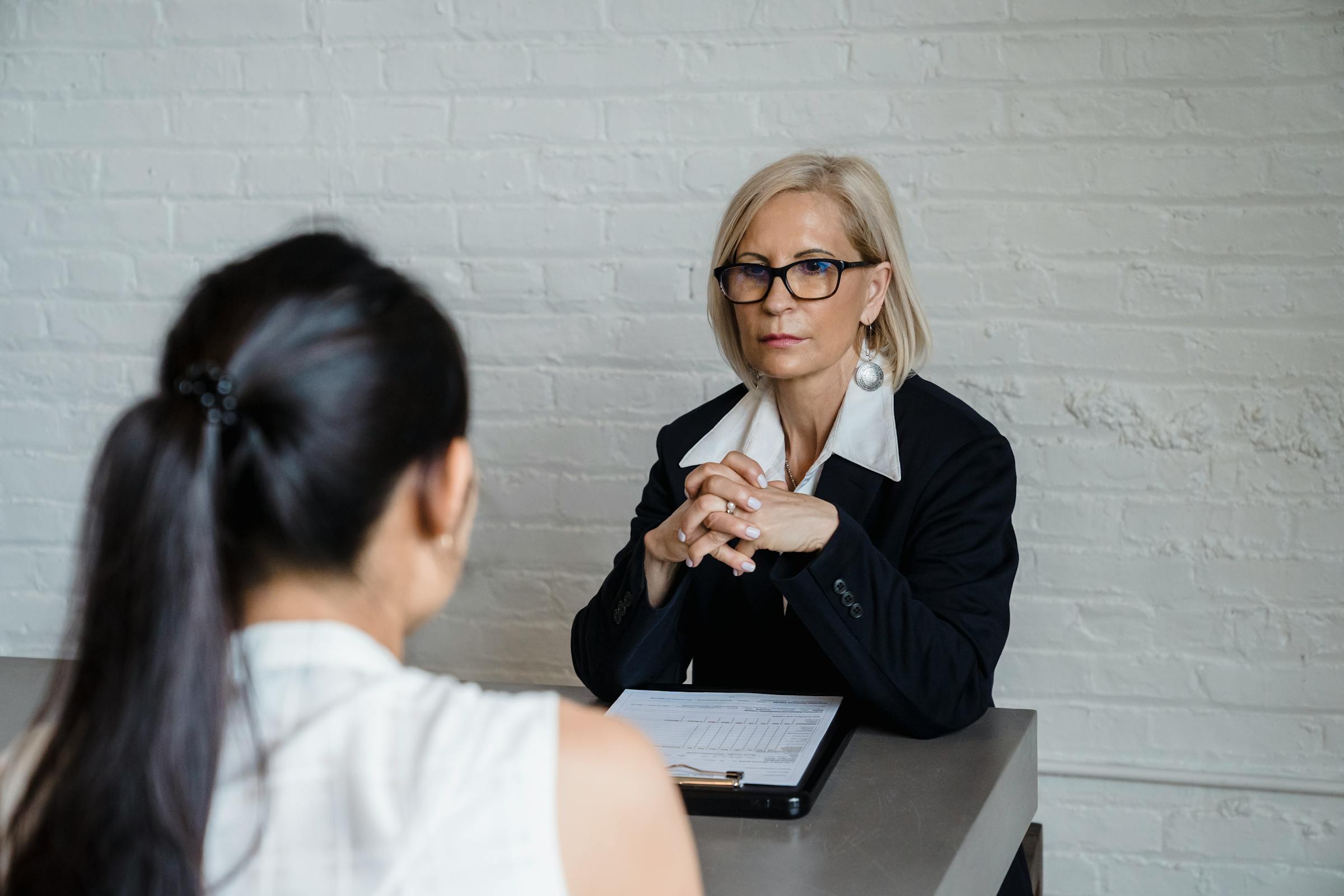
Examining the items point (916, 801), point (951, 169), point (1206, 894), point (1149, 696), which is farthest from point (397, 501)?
point (1206, 894)

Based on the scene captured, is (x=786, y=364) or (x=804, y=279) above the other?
(x=804, y=279)

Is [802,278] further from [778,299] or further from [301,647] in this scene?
[301,647]

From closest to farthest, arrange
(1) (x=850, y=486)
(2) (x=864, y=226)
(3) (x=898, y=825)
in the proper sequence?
(3) (x=898, y=825), (1) (x=850, y=486), (2) (x=864, y=226)

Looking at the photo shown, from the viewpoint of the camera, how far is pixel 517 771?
72cm

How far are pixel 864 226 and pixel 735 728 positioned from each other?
799 millimetres

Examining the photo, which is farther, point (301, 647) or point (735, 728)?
point (735, 728)

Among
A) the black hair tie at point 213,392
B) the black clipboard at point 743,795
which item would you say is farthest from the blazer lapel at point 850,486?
the black hair tie at point 213,392

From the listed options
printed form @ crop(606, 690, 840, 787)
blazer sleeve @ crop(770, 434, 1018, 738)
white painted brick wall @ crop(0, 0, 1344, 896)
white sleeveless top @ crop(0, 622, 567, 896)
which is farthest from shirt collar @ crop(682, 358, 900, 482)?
white sleeveless top @ crop(0, 622, 567, 896)

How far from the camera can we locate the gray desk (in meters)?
1.13

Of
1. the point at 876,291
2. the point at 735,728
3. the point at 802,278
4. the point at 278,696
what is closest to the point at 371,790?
the point at 278,696

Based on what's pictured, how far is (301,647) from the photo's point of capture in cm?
74

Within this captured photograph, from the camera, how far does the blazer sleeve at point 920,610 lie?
1.49 metres

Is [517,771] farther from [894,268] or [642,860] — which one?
[894,268]

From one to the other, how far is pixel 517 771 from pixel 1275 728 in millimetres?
1946
